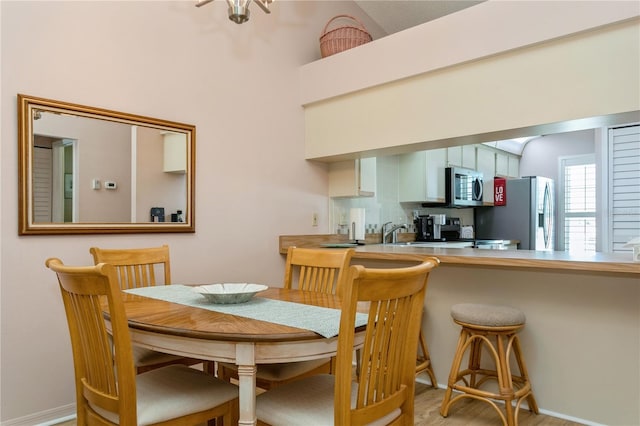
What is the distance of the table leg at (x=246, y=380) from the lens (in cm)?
127

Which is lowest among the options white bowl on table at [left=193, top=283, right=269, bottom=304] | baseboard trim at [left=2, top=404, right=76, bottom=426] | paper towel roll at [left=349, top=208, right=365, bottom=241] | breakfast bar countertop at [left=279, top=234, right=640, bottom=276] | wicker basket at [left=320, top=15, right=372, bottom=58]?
baseboard trim at [left=2, top=404, right=76, bottom=426]

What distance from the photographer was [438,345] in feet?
9.14

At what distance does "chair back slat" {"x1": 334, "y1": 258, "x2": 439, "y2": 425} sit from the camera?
1.11 meters

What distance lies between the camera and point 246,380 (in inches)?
50.6

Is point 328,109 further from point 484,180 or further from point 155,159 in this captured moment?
point 484,180

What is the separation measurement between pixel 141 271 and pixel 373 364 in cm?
164

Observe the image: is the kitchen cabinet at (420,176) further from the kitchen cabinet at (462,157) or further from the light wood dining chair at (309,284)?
the light wood dining chair at (309,284)

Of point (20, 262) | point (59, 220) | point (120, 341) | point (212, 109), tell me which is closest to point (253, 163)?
point (212, 109)

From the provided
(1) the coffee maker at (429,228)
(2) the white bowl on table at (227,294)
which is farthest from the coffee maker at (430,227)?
(2) the white bowl on table at (227,294)

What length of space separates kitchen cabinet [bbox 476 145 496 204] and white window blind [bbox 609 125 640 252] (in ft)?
4.60

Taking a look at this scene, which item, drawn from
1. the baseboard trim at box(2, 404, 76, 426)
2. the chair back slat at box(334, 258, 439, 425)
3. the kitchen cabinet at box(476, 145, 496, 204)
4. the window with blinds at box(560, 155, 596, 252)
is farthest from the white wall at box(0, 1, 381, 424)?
the window with blinds at box(560, 155, 596, 252)

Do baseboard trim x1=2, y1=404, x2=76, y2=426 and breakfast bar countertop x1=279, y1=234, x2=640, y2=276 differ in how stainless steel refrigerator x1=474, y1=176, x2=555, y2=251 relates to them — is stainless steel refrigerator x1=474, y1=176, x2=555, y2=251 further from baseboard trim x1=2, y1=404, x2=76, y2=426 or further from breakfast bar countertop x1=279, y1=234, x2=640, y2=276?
baseboard trim x1=2, y1=404, x2=76, y2=426

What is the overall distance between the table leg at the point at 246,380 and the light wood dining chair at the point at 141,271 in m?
0.84

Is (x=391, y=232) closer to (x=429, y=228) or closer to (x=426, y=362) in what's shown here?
(x=429, y=228)
